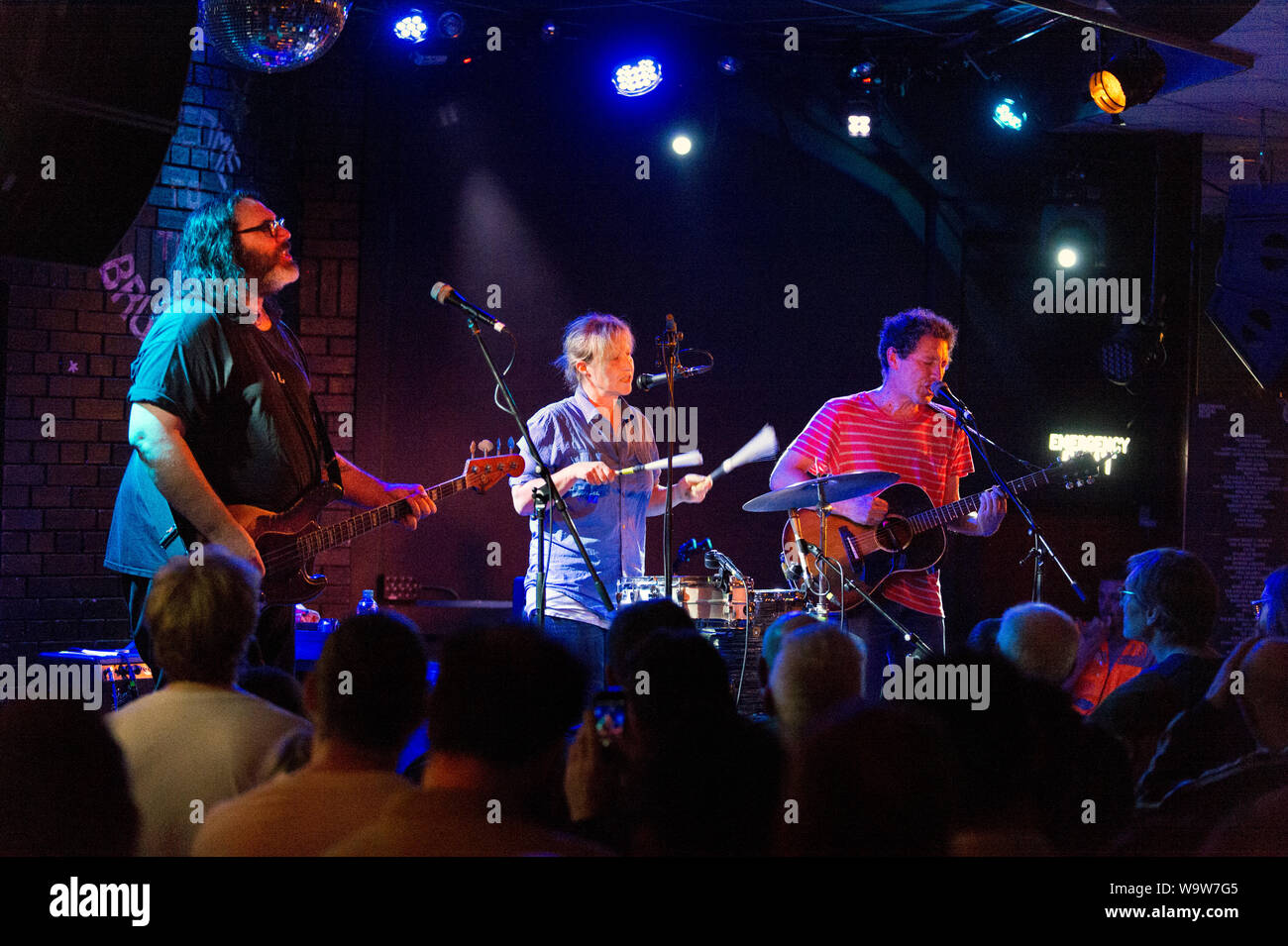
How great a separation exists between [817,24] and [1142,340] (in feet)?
8.68

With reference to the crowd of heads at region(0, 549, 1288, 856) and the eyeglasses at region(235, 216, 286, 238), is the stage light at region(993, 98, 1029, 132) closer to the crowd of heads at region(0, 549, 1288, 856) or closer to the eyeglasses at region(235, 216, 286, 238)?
the eyeglasses at region(235, 216, 286, 238)

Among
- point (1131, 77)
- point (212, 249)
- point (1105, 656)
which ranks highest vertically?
point (1131, 77)

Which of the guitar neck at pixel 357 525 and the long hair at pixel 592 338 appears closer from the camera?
the guitar neck at pixel 357 525

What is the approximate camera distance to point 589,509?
4418 mm

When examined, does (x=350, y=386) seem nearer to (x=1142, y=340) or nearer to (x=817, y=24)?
(x=817, y=24)

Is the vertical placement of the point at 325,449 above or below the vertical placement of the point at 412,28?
below

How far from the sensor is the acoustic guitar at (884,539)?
15.1 feet

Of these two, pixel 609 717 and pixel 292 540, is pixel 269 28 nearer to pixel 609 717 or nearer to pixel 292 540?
pixel 292 540

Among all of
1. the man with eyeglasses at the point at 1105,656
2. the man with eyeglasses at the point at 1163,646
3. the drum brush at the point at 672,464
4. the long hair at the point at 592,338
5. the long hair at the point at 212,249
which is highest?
the long hair at the point at 212,249

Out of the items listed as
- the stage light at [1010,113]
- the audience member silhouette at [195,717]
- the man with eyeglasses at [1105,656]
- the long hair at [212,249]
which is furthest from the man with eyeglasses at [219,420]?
the stage light at [1010,113]

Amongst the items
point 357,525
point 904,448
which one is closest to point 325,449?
point 357,525

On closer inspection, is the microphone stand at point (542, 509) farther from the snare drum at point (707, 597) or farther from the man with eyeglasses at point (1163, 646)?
the man with eyeglasses at point (1163, 646)

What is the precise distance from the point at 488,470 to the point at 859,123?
3.34 m

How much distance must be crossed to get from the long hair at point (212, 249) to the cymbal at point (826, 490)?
1.96 meters
